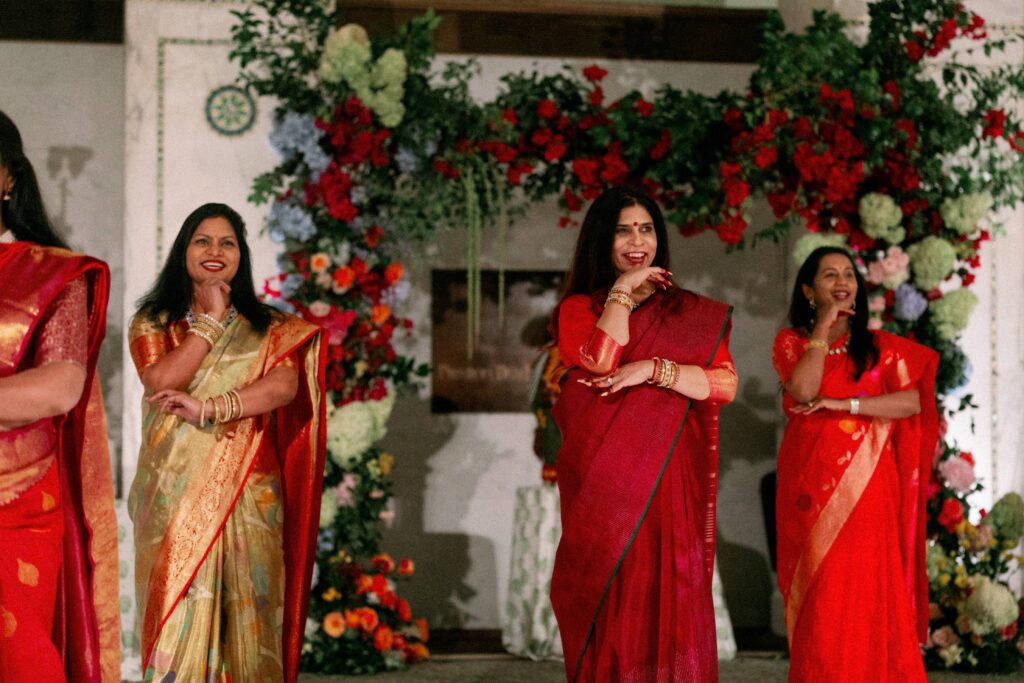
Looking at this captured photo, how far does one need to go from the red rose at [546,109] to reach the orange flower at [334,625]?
2401mm

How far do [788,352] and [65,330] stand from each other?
2837mm

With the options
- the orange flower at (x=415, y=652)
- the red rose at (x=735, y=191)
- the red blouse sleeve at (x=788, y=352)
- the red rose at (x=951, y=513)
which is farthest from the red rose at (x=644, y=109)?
the orange flower at (x=415, y=652)

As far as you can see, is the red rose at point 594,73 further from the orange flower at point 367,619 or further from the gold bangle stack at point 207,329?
the orange flower at point 367,619

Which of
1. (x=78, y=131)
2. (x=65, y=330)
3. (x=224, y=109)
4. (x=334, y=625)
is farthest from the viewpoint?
(x=78, y=131)

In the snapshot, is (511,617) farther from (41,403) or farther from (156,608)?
(41,403)

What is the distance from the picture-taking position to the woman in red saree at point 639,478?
3104 millimetres

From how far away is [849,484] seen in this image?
13.3 ft

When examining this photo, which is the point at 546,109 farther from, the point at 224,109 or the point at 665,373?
the point at 665,373

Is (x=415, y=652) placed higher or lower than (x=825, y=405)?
lower

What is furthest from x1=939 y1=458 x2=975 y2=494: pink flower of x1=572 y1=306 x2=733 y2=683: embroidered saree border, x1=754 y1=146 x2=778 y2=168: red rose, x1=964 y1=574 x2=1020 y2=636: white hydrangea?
x1=572 y1=306 x2=733 y2=683: embroidered saree border

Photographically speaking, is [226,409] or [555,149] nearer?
[226,409]

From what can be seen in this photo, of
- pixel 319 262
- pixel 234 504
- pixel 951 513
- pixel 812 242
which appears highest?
pixel 812 242

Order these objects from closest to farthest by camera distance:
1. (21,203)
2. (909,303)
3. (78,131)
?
(21,203)
(909,303)
(78,131)

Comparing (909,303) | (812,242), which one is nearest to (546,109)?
(812,242)
